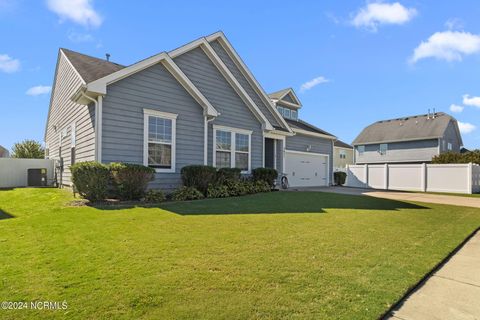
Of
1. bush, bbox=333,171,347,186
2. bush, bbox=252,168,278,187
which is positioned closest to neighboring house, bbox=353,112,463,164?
bush, bbox=333,171,347,186

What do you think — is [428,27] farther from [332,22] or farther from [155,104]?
[155,104]

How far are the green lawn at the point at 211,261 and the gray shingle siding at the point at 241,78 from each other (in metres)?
10.5

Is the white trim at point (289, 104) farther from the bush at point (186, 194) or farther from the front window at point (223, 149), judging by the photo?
the bush at point (186, 194)

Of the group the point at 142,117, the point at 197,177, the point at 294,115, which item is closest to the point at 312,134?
the point at 294,115

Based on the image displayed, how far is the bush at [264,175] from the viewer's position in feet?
44.7

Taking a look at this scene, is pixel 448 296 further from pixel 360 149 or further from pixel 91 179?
pixel 360 149

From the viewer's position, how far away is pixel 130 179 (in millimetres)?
9031

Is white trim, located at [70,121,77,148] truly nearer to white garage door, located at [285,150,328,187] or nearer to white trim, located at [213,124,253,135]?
white trim, located at [213,124,253,135]

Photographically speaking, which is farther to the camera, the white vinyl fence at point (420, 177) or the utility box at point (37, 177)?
the white vinyl fence at point (420, 177)

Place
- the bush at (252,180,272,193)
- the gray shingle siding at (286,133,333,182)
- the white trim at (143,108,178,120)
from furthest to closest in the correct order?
the gray shingle siding at (286,133,333,182) → the bush at (252,180,272,193) → the white trim at (143,108,178,120)

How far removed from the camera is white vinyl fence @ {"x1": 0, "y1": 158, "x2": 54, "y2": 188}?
16.0m

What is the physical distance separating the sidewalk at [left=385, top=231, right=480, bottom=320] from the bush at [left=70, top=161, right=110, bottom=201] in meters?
7.87

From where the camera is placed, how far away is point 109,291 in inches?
120

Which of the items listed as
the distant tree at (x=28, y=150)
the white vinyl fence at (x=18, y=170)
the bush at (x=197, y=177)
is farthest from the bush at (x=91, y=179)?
the distant tree at (x=28, y=150)
